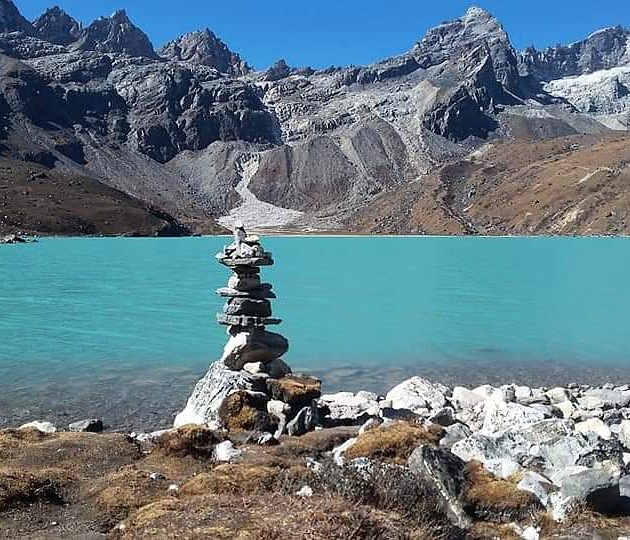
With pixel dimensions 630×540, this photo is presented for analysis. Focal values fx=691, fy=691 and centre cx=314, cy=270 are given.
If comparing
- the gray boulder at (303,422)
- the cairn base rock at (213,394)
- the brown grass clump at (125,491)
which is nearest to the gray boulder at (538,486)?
the brown grass clump at (125,491)

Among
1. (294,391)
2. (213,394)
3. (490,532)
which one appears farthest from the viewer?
(213,394)

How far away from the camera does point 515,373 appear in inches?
1128

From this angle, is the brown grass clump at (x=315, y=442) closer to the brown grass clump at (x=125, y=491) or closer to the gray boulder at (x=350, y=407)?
the gray boulder at (x=350, y=407)

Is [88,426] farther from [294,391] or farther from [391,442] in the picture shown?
[391,442]

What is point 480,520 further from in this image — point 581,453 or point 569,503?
point 581,453

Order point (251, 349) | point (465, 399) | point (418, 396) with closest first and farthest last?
point (251, 349) < point (418, 396) < point (465, 399)

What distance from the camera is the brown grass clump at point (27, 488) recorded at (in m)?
10.0

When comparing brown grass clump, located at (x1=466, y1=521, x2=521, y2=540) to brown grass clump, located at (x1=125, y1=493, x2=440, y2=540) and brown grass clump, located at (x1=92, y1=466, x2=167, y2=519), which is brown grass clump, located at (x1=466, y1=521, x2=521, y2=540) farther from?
brown grass clump, located at (x1=92, y1=466, x2=167, y2=519)

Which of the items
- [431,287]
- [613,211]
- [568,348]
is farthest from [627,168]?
[568,348]

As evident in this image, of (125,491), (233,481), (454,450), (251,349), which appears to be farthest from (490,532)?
(251,349)

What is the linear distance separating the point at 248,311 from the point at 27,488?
9597 millimetres

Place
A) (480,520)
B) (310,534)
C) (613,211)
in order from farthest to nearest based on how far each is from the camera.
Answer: (613,211), (480,520), (310,534)

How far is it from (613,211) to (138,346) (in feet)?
533

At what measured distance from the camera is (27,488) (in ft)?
34.0
